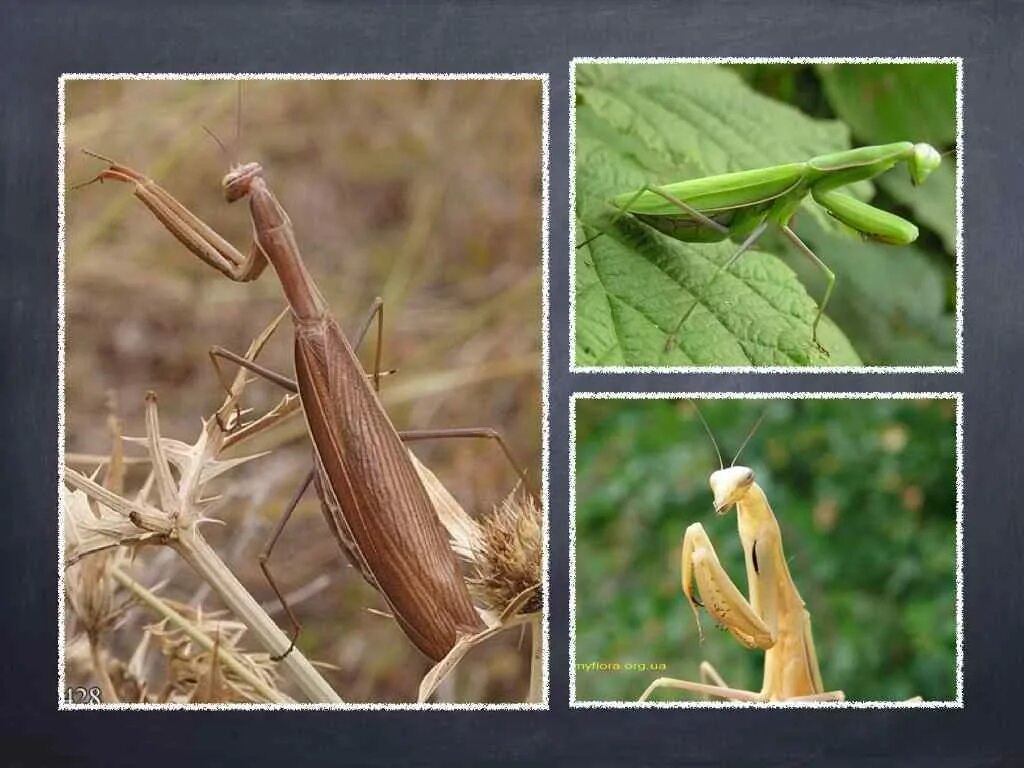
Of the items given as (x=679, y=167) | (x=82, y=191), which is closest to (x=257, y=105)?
(x=82, y=191)

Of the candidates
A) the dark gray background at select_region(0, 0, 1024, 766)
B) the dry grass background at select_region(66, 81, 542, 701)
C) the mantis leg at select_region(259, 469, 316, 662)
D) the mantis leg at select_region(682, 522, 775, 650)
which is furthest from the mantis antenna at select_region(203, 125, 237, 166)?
the mantis leg at select_region(682, 522, 775, 650)

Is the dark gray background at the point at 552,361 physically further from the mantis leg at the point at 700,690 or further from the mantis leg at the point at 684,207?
the mantis leg at the point at 684,207

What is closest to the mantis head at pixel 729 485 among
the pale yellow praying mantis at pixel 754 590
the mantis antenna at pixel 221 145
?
the pale yellow praying mantis at pixel 754 590

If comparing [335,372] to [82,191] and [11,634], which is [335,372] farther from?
[11,634]

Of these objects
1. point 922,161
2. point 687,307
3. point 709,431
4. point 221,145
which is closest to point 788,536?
point 709,431

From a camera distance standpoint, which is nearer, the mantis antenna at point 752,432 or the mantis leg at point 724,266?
the mantis leg at point 724,266

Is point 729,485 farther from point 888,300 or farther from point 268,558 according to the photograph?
point 268,558
